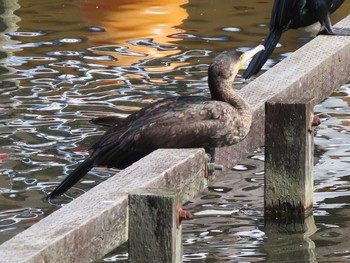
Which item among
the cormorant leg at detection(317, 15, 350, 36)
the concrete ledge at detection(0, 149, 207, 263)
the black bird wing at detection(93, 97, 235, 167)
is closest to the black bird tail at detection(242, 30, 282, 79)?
the cormorant leg at detection(317, 15, 350, 36)

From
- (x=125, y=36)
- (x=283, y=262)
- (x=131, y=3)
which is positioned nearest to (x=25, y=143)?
(x=283, y=262)

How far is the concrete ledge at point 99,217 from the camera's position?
4.05 metres

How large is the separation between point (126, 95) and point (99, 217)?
17.2ft

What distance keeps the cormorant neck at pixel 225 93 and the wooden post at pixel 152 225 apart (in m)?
1.53

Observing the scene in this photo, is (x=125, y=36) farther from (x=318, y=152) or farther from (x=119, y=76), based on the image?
(x=318, y=152)

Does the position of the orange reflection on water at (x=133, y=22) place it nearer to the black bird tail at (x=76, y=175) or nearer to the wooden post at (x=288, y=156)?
the black bird tail at (x=76, y=175)

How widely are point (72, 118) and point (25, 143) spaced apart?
79 cm

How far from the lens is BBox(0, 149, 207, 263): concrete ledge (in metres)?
4.05

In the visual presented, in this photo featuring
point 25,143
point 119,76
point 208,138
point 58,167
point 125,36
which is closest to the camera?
point 208,138

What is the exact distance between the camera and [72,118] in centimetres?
898

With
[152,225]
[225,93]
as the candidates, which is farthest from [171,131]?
[152,225]

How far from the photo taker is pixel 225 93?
6.07 m

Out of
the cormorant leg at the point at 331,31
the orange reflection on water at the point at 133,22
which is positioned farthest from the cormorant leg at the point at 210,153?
the orange reflection on water at the point at 133,22

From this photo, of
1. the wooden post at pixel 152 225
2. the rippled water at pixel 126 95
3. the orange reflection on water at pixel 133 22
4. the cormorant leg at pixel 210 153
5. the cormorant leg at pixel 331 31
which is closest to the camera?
the wooden post at pixel 152 225
